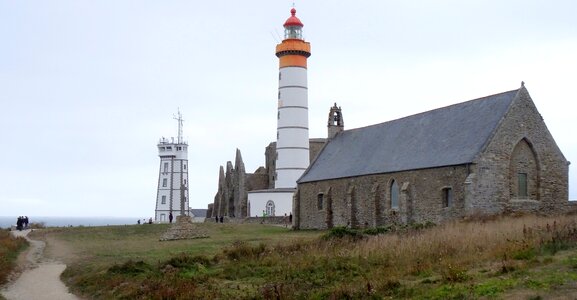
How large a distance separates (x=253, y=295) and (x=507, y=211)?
2010 centimetres

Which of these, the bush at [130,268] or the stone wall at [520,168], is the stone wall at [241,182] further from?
the bush at [130,268]

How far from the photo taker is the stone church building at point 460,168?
100ft

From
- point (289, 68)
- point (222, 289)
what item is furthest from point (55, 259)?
point (289, 68)

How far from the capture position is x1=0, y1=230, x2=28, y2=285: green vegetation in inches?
812

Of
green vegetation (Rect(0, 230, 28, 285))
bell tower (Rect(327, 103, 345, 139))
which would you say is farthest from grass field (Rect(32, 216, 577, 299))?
bell tower (Rect(327, 103, 345, 139))

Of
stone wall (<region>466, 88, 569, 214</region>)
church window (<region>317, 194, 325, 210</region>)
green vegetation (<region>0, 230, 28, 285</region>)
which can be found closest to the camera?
green vegetation (<region>0, 230, 28, 285</region>)

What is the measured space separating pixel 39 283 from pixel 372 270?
1057 cm

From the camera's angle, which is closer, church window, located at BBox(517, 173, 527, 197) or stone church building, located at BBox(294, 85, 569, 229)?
stone church building, located at BBox(294, 85, 569, 229)

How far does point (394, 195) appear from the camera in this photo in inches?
1422

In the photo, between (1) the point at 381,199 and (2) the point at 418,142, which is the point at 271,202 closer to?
(1) the point at 381,199

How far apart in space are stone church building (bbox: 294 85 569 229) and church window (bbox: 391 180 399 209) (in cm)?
6

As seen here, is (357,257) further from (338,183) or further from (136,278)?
(338,183)

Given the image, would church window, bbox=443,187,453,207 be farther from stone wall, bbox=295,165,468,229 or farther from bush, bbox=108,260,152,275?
bush, bbox=108,260,152,275

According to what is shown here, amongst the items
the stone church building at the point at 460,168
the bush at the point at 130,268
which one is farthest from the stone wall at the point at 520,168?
the bush at the point at 130,268
